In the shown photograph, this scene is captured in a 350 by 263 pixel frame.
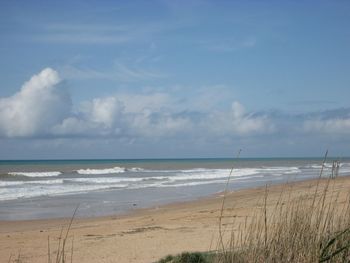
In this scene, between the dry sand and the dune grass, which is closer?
the dune grass

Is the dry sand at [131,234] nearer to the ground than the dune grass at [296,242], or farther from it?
nearer to the ground

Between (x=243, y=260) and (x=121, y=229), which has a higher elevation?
(x=243, y=260)

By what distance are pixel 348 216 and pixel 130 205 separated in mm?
15591

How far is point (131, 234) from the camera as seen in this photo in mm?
13086

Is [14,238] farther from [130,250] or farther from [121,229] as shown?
[130,250]

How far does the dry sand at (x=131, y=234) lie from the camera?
33.9 feet

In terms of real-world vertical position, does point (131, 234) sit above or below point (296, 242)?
below

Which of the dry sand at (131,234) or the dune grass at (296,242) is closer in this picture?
the dune grass at (296,242)

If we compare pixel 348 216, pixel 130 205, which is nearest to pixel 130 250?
pixel 348 216

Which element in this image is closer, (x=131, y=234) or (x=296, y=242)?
(x=296, y=242)

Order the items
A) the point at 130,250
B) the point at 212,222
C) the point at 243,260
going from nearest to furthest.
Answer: the point at 243,260 → the point at 130,250 → the point at 212,222

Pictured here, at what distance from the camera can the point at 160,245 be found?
11023 mm

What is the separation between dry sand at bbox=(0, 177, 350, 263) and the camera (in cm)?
1034

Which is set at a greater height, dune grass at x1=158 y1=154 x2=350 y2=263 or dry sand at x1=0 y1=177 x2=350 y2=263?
dune grass at x1=158 y1=154 x2=350 y2=263
